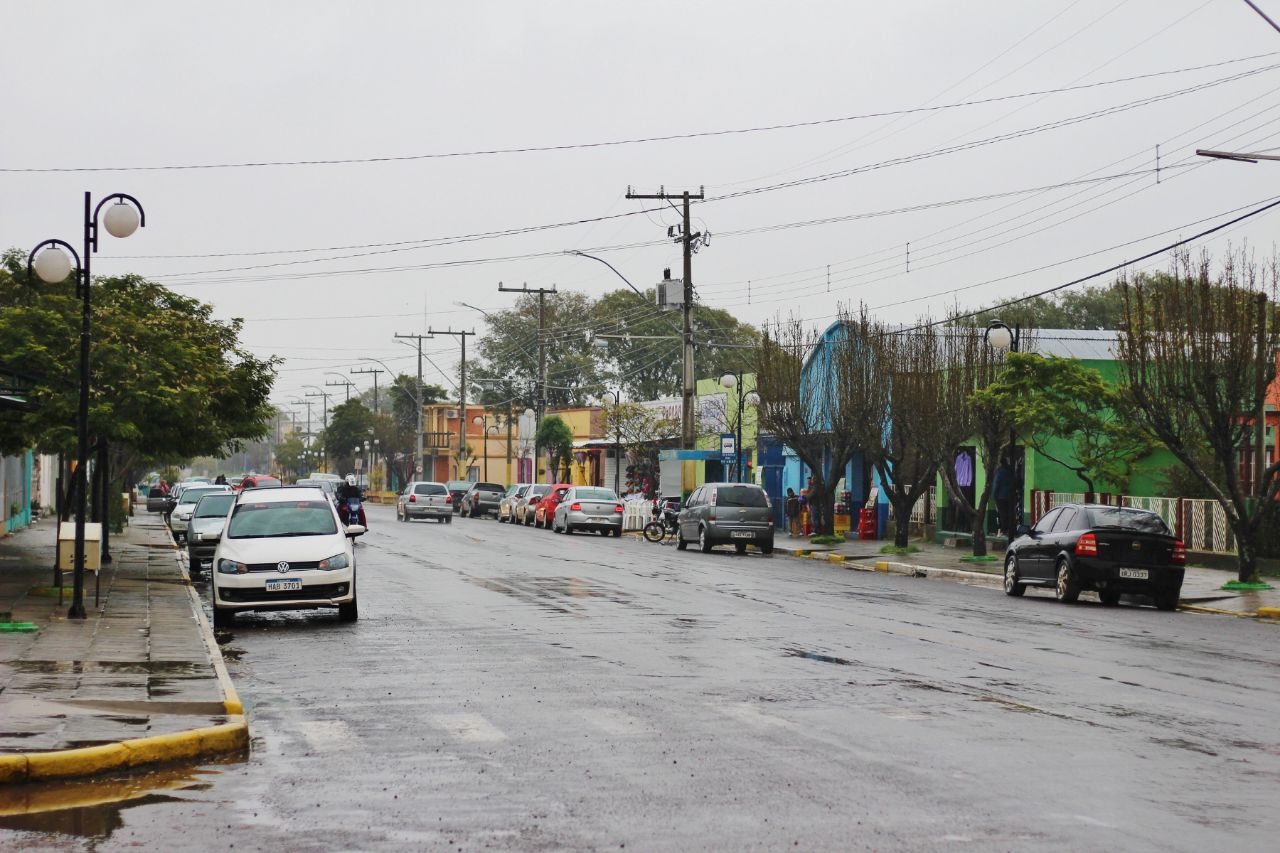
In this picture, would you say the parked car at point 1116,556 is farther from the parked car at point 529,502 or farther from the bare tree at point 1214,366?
the parked car at point 529,502

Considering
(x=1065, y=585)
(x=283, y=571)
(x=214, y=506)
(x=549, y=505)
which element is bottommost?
(x=1065, y=585)

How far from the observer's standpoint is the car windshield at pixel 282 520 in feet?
67.4

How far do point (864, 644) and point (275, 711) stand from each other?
7.24 metres

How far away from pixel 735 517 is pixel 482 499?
3499 cm

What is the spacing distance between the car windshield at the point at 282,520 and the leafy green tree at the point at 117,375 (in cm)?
276

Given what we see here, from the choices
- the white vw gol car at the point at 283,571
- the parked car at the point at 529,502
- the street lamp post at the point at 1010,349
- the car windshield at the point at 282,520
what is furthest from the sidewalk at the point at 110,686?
the parked car at the point at 529,502

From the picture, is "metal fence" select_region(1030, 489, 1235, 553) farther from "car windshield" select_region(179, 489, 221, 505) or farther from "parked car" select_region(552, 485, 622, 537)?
"car windshield" select_region(179, 489, 221, 505)

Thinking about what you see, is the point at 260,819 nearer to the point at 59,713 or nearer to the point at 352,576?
the point at 59,713

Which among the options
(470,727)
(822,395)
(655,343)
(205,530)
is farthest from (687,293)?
(655,343)

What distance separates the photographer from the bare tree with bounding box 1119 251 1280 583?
26.6 metres

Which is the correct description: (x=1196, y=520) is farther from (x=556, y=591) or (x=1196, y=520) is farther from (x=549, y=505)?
(x=549, y=505)

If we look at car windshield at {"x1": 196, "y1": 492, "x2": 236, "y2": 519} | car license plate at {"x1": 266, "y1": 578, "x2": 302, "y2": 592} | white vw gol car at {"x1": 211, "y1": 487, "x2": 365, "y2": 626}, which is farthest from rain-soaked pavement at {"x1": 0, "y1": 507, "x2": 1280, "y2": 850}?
car windshield at {"x1": 196, "y1": 492, "x2": 236, "y2": 519}

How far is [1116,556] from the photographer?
2409 cm

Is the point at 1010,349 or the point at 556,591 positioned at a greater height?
the point at 1010,349
